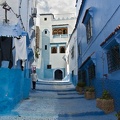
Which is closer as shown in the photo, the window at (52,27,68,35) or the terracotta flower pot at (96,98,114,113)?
the terracotta flower pot at (96,98,114,113)

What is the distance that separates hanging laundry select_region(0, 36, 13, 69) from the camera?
826 centimetres

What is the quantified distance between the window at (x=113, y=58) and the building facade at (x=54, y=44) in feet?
86.9

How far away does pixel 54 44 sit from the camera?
35.2m

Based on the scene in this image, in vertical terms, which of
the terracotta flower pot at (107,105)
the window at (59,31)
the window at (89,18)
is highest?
the window at (59,31)

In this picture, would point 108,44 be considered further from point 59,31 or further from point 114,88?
point 59,31

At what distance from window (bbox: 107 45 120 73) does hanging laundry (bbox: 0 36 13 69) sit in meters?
4.30

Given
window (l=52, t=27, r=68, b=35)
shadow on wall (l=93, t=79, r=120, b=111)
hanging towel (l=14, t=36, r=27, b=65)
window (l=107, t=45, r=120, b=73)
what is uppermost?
window (l=52, t=27, r=68, b=35)

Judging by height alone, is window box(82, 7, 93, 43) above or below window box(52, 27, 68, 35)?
below

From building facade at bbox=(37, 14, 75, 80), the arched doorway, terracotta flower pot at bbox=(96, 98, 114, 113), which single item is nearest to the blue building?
terracotta flower pot at bbox=(96, 98, 114, 113)

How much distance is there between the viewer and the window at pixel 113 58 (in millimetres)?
6789

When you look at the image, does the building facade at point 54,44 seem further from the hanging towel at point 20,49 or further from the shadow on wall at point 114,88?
the shadow on wall at point 114,88

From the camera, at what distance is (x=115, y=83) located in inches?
283

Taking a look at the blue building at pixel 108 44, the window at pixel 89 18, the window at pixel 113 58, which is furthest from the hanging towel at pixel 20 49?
the window at pixel 89 18

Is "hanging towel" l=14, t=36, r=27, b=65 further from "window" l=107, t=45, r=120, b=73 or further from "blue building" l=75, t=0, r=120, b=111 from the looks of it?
"window" l=107, t=45, r=120, b=73
